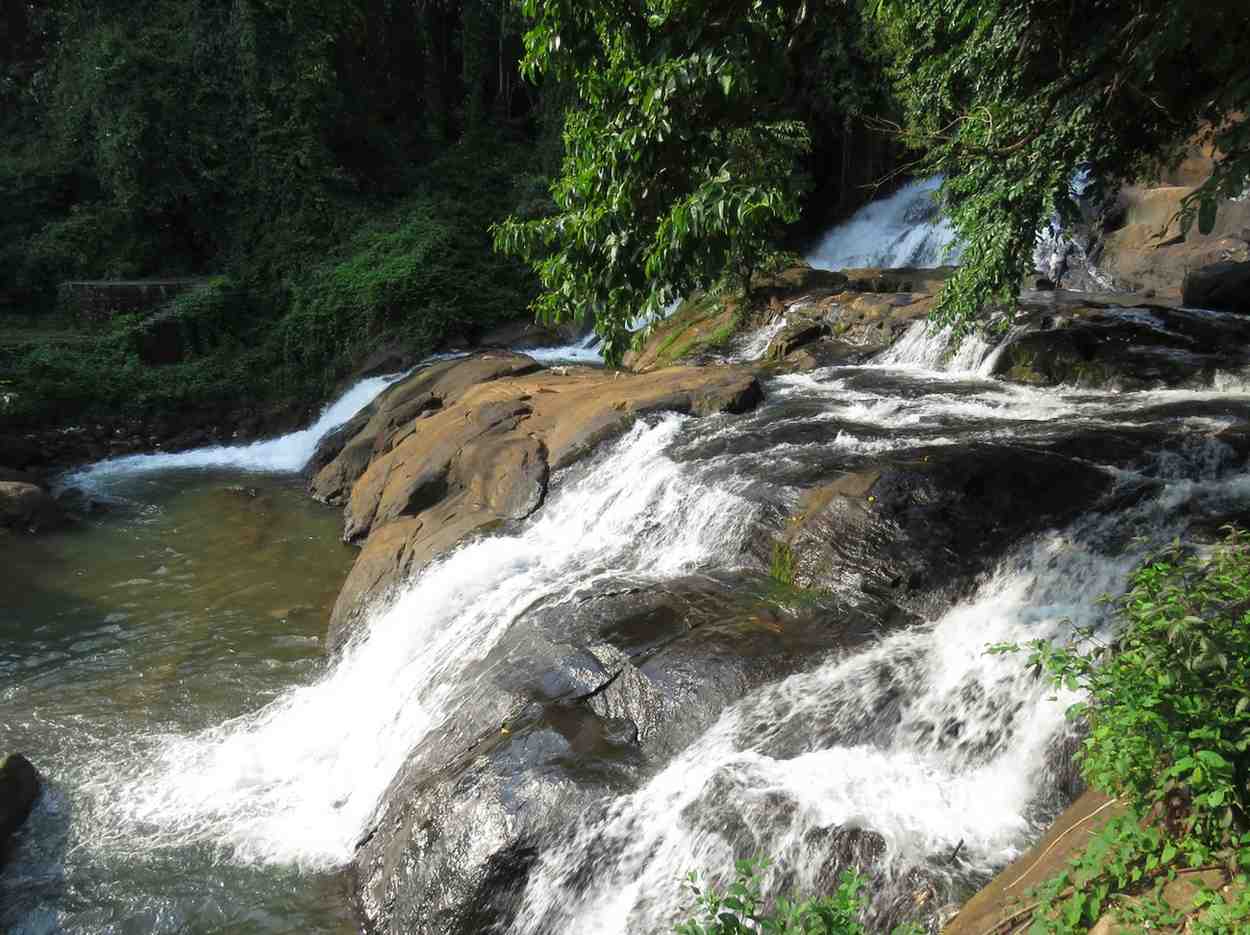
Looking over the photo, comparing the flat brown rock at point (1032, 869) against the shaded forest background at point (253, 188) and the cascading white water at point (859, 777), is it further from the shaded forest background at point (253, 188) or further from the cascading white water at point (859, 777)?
the shaded forest background at point (253, 188)

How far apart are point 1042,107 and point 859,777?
18.7 ft

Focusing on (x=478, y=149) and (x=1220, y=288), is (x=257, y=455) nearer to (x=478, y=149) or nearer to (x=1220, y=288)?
(x=478, y=149)

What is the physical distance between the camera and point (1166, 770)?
2746 mm

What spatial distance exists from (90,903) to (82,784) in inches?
50.9

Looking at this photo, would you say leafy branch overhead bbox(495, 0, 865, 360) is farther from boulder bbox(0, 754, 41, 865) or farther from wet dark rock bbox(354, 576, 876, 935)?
boulder bbox(0, 754, 41, 865)

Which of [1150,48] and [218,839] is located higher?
[1150,48]

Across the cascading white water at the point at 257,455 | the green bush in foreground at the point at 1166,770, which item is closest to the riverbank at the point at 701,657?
the green bush in foreground at the point at 1166,770

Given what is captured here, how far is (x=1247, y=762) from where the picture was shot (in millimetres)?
2695

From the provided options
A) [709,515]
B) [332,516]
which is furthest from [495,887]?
[332,516]

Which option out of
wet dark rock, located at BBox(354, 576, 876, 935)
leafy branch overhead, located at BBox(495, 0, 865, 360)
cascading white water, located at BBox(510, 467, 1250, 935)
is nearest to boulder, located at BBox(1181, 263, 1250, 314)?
cascading white water, located at BBox(510, 467, 1250, 935)

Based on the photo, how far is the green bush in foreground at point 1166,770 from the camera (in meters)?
2.61

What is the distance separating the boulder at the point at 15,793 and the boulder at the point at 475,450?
255 centimetres

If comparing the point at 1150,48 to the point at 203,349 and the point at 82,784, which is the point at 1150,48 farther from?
the point at 203,349

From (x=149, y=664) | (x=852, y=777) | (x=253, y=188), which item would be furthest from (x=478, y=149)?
(x=852, y=777)
